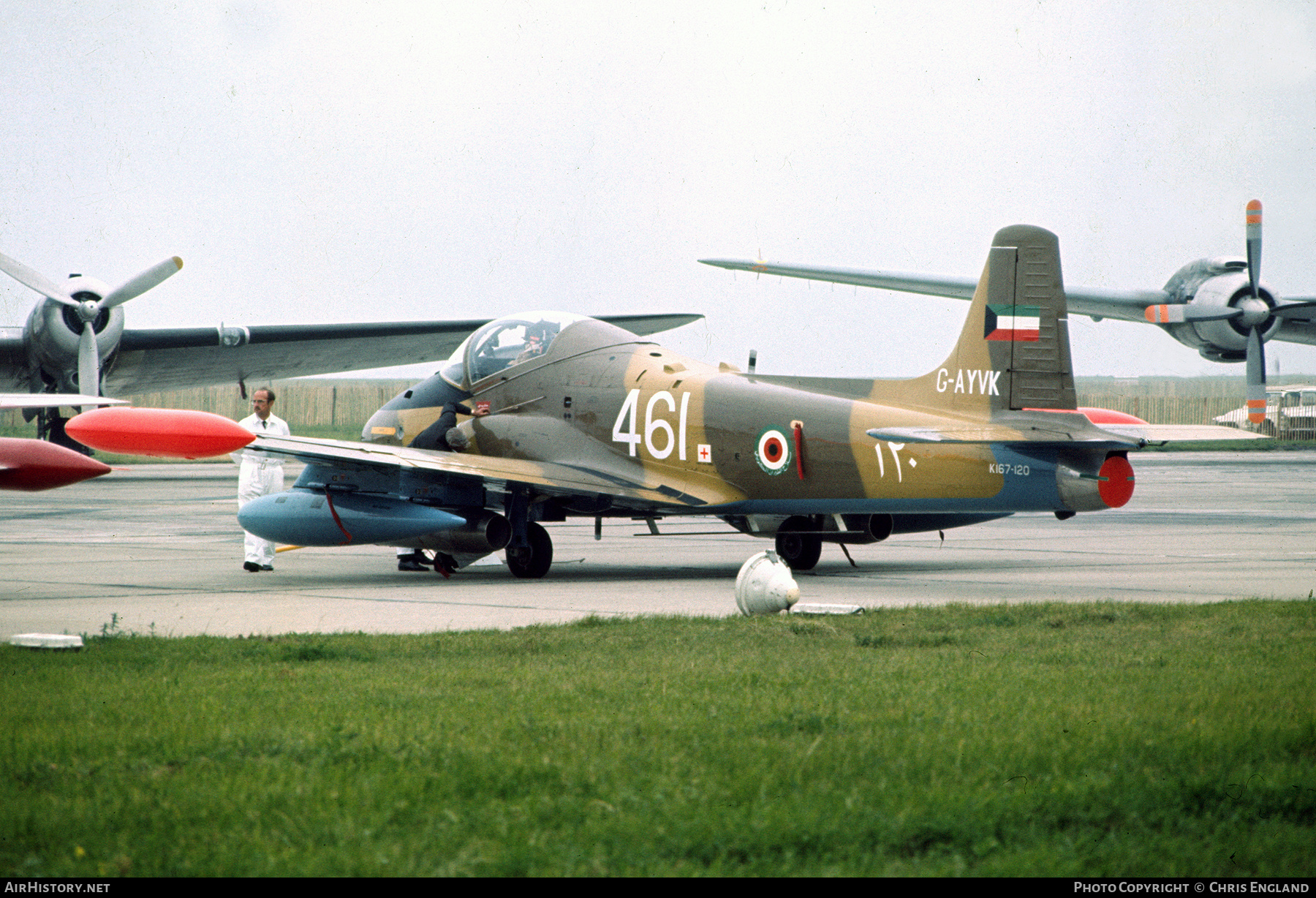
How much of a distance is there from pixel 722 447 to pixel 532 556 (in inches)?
90.7

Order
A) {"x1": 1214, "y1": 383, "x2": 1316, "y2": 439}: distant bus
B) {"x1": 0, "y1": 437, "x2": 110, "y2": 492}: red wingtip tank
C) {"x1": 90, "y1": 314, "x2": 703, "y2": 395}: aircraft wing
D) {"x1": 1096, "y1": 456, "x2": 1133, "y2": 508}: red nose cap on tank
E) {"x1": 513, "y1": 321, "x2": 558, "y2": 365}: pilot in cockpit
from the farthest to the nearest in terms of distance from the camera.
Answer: {"x1": 1214, "y1": 383, "x2": 1316, "y2": 439}: distant bus, {"x1": 90, "y1": 314, "x2": 703, "y2": 395}: aircraft wing, {"x1": 513, "y1": 321, "x2": 558, "y2": 365}: pilot in cockpit, {"x1": 1096, "y1": 456, "x2": 1133, "y2": 508}: red nose cap on tank, {"x1": 0, "y1": 437, "x2": 110, "y2": 492}: red wingtip tank

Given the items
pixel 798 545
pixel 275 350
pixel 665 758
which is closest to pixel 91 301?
pixel 275 350

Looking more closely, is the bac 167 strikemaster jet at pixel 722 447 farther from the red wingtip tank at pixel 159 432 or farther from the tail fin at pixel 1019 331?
the red wingtip tank at pixel 159 432

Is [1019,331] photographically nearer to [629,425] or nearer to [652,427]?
[652,427]

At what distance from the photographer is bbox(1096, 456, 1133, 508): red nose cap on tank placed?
36.2ft

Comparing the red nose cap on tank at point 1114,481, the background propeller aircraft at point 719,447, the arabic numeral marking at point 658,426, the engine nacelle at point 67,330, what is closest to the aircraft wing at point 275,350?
the engine nacelle at point 67,330

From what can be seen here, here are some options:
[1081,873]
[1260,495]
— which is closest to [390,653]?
[1081,873]

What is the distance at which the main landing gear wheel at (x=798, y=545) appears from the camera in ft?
43.4

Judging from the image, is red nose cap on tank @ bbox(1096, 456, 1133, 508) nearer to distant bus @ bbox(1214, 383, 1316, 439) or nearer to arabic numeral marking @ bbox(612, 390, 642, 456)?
arabic numeral marking @ bbox(612, 390, 642, 456)

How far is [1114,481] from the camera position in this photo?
1105 centimetres

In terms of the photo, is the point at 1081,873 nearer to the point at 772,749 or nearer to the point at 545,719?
the point at 772,749

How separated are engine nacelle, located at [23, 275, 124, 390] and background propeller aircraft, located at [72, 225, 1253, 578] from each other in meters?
16.4

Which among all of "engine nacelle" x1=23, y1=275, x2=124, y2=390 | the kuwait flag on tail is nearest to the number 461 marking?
the kuwait flag on tail
